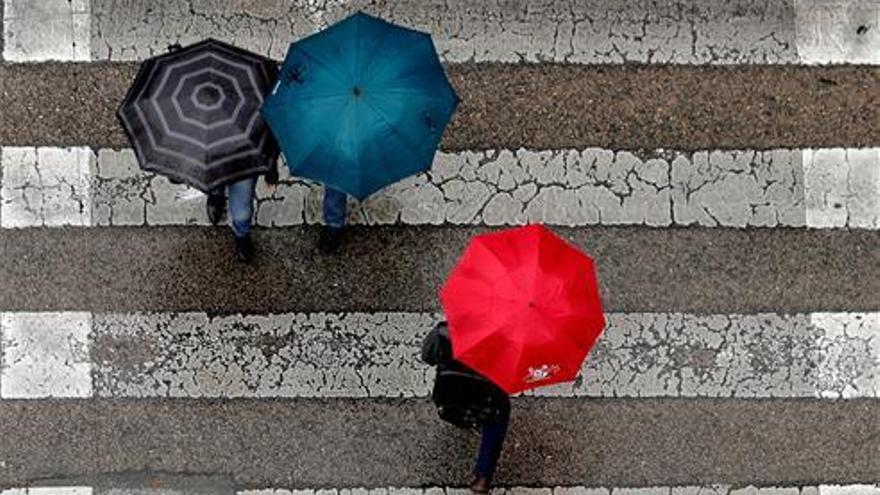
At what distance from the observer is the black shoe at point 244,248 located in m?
9.27

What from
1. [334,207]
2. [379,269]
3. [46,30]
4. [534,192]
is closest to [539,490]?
[379,269]

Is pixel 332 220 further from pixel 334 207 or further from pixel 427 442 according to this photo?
pixel 427 442

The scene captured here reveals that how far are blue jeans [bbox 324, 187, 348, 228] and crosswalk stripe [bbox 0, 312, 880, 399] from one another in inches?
26.9

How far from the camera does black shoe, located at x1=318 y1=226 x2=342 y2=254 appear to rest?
9.34 metres

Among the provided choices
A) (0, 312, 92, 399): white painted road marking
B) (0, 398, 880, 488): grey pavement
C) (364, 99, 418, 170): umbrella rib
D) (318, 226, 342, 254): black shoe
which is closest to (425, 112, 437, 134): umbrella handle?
(364, 99, 418, 170): umbrella rib

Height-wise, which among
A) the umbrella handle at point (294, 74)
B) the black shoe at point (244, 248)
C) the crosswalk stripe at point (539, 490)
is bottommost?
the crosswalk stripe at point (539, 490)

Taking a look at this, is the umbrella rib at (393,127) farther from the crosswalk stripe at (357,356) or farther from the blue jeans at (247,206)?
the crosswalk stripe at (357,356)

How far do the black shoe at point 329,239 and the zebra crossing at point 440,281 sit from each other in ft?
0.29

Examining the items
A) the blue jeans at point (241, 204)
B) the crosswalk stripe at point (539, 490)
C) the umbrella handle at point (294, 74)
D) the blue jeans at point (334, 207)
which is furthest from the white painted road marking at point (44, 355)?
the umbrella handle at point (294, 74)

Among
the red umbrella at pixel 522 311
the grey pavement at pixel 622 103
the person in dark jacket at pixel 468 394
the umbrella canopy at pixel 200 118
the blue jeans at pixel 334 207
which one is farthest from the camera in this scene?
the grey pavement at pixel 622 103

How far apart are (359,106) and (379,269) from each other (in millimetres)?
2009

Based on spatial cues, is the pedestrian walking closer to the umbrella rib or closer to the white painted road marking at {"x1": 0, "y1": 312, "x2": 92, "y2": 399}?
the umbrella rib

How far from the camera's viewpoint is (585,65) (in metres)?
9.82

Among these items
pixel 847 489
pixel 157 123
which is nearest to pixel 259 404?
pixel 157 123
